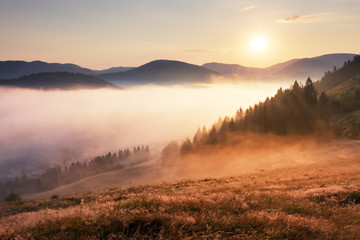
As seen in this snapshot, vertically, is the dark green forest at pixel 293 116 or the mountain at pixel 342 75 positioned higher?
the mountain at pixel 342 75

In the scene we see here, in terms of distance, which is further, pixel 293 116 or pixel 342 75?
pixel 342 75

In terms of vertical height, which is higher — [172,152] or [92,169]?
[172,152]

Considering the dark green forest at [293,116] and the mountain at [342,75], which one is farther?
the mountain at [342,75]

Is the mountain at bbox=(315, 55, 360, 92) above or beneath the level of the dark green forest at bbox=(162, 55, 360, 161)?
above

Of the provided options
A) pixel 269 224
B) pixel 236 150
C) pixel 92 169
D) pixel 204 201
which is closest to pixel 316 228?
pixel 269 224

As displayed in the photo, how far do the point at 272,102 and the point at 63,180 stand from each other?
17018 cm

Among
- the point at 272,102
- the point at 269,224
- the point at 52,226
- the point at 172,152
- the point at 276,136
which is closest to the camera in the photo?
the point at 52,226

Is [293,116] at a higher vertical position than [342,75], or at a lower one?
lower

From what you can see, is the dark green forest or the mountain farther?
the mountain

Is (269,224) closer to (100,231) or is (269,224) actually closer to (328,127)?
(100,231)

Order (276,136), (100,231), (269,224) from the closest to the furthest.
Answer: (100,231), (269,224), (276,136)

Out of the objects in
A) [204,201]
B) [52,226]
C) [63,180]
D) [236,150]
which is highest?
[52,226]

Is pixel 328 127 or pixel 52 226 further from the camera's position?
pixel 328 127

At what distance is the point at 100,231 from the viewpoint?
464cm
